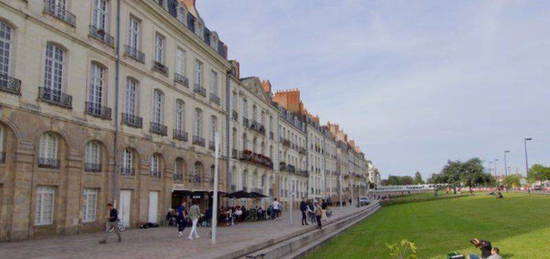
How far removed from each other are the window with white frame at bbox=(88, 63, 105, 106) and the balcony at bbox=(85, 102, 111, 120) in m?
0.07

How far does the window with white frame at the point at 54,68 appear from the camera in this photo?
1805cm

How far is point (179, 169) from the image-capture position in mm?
28156

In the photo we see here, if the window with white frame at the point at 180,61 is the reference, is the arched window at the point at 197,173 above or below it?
below

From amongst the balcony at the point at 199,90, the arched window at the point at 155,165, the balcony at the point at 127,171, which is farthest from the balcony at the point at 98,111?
the balcony at the point at 199,90

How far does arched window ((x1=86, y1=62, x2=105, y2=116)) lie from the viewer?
20359mm

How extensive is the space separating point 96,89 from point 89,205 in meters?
Answer: 5.08

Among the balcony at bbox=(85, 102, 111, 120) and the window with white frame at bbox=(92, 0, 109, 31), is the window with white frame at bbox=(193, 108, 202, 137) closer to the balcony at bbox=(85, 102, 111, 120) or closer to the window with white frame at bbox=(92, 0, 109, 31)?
the balcony at bbox=(85, 102, 111, 120)

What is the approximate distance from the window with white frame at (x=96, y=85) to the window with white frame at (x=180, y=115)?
22.8 ft

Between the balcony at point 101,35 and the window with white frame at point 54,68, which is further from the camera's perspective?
the balcony at point 101,35

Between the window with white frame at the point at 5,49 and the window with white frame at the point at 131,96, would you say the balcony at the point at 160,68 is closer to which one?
the window with white frame at the point at 131,96

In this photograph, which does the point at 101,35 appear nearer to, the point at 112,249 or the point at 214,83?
the point at 112,249

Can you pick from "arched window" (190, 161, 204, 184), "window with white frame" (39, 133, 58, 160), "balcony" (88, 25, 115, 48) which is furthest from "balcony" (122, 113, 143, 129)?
"arched window" (190, 161, 204, 184)

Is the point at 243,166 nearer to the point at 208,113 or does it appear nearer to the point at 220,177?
the point at 220,177

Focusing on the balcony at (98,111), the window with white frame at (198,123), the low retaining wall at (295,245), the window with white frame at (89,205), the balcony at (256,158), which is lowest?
the low retaining wall at (295,245)
